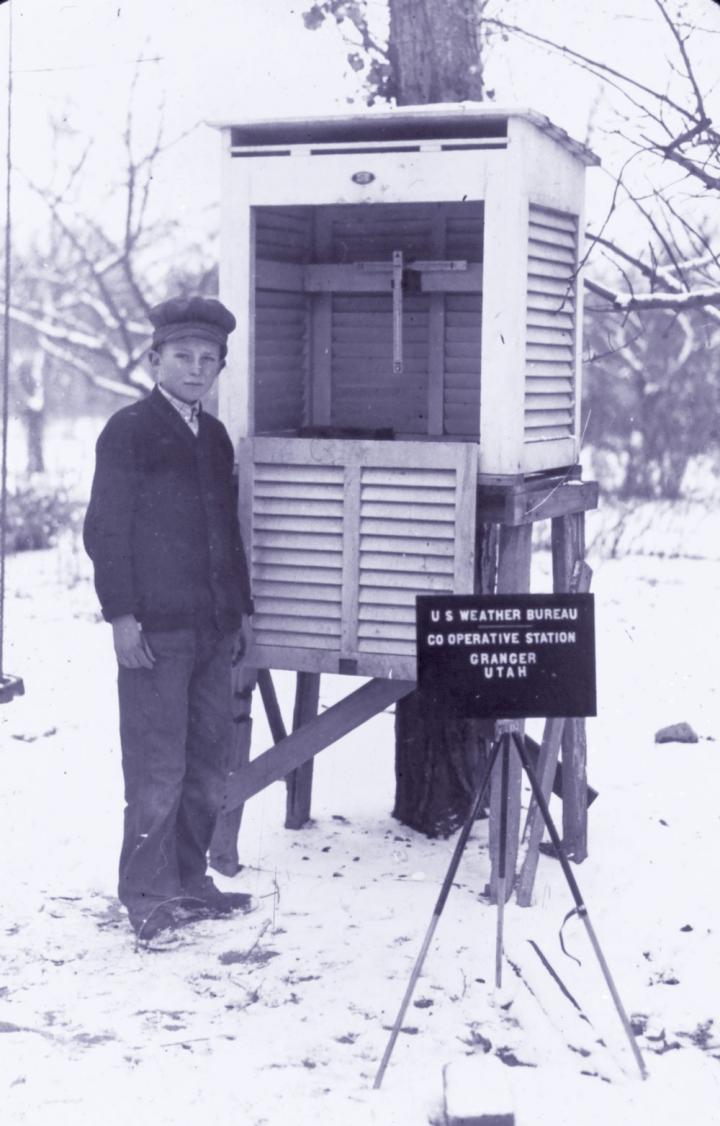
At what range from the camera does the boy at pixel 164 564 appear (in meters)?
4.96

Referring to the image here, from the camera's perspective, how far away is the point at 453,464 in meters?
4.97

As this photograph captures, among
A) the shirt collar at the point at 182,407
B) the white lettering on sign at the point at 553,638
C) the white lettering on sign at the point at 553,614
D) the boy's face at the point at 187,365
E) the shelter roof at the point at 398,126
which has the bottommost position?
the white lettering on sign at the point at 553,638

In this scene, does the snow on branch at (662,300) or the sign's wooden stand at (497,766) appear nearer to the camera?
the sign's wooden stand at (497,766)

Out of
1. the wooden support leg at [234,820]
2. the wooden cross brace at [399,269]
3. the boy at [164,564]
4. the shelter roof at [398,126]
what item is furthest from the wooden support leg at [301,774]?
the shelter roof at [398,126]

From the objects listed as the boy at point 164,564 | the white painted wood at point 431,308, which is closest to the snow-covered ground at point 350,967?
the boy at point 164,564

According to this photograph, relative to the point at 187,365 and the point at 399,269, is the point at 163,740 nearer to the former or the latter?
the point at 187,365

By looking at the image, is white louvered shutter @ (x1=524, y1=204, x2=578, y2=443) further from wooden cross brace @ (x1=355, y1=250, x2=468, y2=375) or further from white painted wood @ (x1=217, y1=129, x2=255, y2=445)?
white painted wood @ (x1=217, y1=129, x2=255, y2=445)

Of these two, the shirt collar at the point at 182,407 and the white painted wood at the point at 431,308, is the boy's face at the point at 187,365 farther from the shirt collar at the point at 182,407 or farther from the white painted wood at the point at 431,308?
the white painted wood at the point at 431,308

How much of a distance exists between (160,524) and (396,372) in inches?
41.8

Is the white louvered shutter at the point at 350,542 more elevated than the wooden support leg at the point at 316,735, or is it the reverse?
the white louvered shutter at the point at 350,542

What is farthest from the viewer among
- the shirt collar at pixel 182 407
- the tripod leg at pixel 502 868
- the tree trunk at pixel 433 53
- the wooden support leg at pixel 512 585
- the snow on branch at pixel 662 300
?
the tree trunk at pixel 433 53

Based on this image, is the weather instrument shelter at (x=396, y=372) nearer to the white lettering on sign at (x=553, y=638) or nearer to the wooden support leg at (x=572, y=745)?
the wooden support leg at (x=572, y=745)

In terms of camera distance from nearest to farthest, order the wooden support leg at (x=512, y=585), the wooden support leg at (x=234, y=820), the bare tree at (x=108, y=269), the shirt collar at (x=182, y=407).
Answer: the shirt collar at (x=182, y=407), the wooden support leg at (x=512, y=585), the wooden support leg at (x=234, y=820), the bare tree at (x=108, y=269)

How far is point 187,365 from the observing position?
5.07 metres
